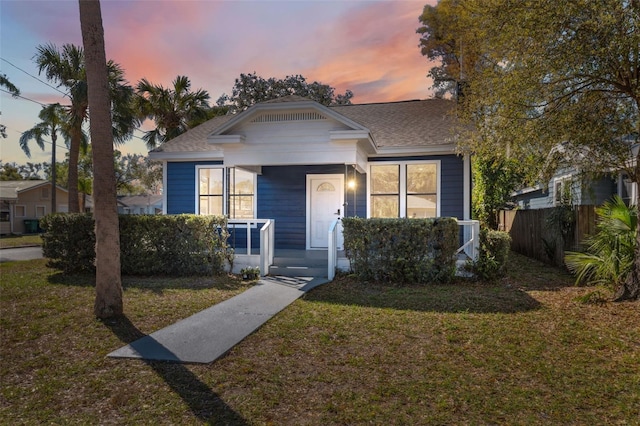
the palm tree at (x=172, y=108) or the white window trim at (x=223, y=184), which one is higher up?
the palm tree at (x=172, y=108)

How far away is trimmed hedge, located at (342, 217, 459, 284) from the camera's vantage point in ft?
25.6

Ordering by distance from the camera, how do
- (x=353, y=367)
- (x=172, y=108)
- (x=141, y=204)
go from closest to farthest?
1. (x=353, y=367)
2. (x=172, y=108)
3. (x=141, y=204)

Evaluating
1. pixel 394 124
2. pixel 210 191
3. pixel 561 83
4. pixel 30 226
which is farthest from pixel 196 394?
pixel 30 226

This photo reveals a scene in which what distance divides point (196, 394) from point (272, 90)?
85.1 feet

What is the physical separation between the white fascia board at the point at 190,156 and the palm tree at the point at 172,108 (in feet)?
33.3

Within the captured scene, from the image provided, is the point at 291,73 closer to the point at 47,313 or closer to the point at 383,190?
the point at 383,190

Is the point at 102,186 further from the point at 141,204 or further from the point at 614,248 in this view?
the point at 141,204

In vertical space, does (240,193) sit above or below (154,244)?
above

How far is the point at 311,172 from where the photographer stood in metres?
11.5

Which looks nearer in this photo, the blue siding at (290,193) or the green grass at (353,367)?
the green grass at (353,367)

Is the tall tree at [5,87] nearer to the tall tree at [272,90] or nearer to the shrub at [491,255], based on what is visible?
the tall tree at [272,90]

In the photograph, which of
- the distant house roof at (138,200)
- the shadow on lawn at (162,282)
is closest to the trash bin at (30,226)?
the distant house roof at (138,200)

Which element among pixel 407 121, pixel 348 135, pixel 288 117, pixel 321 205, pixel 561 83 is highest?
pixel 407 121

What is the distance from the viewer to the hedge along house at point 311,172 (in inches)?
376
